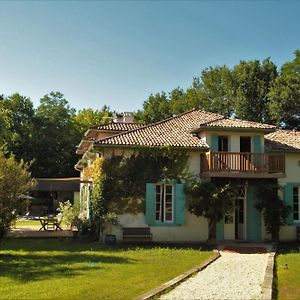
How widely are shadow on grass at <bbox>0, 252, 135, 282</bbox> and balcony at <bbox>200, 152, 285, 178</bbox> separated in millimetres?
7020

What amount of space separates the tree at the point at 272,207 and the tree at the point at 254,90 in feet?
69.6

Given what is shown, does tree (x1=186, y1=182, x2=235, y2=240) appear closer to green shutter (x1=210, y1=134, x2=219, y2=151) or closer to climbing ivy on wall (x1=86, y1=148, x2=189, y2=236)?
climbing ivy on wall (x1=86, y1=148, x2=189, y2=236)

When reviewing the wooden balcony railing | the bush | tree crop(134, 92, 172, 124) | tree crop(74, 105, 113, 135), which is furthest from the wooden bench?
tree crop(74, 105, 113, 135)

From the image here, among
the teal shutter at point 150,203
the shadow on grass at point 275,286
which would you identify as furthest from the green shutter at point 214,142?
the shadow on grass at point 275,286

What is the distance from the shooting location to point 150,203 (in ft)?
66.9

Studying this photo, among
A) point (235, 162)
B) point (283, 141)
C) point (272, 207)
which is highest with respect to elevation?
point (283, 141)

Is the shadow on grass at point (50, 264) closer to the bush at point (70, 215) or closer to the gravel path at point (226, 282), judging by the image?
the gravel path at point (226, 282)

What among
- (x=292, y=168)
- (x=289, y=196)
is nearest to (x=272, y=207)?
(x=289, y=196)

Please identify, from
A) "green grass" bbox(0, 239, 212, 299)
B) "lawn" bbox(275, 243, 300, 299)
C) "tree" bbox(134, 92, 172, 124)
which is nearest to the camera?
"green grass" bbox(0, 239, 212, 299)

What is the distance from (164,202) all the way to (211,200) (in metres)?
2.34

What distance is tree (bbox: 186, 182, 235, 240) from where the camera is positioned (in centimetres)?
1977

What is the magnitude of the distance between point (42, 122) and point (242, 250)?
39.0m

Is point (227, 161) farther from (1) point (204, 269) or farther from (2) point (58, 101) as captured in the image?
(2) point (58, 101)

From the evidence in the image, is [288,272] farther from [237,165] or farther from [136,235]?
[136,235]
